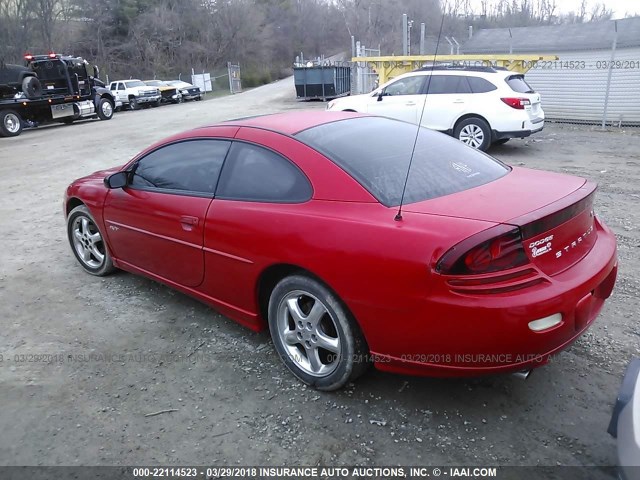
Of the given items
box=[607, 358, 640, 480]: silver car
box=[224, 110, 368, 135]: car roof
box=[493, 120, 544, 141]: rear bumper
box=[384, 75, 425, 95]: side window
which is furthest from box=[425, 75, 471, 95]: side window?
box=[607, 358, 640, 480]: silver car

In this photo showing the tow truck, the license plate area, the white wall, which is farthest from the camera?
the license plate area

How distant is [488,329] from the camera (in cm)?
227

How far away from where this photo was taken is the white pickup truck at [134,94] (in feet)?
Result: 94.1

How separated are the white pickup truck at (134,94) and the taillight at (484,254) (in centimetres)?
2959

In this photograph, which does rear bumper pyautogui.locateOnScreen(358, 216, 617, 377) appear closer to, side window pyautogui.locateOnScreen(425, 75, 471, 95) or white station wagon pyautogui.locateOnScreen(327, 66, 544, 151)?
white station wagon pyautogui.locateOnScreen(327, 66, 544, 151)

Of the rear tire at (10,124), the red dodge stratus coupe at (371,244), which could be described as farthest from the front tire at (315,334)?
the rear tire at (10,124)

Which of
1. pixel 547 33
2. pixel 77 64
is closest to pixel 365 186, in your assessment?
pixel 547 33

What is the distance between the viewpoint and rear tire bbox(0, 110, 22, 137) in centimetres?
1780

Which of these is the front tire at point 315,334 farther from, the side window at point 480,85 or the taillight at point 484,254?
the side window at point 480,85

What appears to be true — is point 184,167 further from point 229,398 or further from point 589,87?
point 589,87

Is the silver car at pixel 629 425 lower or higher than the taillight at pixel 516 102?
lower

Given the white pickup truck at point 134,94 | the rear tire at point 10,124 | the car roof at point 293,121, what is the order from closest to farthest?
the car roof at point 293,121 < the rear tire at point 10,124 < the white pickup truck at point 134,94

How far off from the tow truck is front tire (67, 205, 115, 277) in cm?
1594

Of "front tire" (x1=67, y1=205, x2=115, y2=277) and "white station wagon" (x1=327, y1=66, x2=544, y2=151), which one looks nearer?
"front tire" (x1=67, y1=205, x2=115, y2=277)
